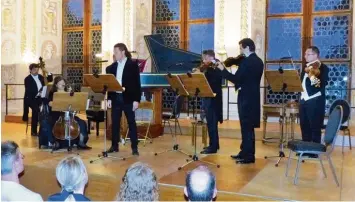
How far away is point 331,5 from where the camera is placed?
9203mm

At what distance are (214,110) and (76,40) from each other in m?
6.85

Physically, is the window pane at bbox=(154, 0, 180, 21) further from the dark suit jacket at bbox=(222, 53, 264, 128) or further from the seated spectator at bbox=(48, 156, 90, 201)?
the seated spectator at bbox=(48, 156, 90, 201)

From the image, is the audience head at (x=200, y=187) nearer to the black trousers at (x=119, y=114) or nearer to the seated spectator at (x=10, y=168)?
the seated spectator at (x=10, y=168)

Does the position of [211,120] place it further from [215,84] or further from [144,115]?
[144,115]

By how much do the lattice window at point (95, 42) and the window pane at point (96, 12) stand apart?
270mm

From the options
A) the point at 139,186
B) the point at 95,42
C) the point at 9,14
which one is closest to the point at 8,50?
the point at 9,14

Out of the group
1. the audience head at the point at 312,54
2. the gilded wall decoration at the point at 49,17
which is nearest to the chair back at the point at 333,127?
the audience head at the point at 312,54

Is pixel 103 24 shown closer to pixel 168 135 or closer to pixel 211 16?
pixel 211 16

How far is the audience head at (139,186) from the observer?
2.38 meters

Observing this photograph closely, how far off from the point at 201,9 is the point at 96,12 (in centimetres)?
307

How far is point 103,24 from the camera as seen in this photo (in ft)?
35.3

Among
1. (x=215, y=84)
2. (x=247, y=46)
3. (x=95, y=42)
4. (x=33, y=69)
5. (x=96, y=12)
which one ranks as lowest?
(x=215, y=84)

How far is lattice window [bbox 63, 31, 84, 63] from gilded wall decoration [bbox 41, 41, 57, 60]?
34cm

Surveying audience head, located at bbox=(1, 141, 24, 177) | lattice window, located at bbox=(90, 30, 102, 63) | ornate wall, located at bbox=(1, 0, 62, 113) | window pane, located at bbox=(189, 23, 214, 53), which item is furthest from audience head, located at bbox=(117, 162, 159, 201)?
Answer: ornate wall, located at bbox=(1, 0, 62, 113)
